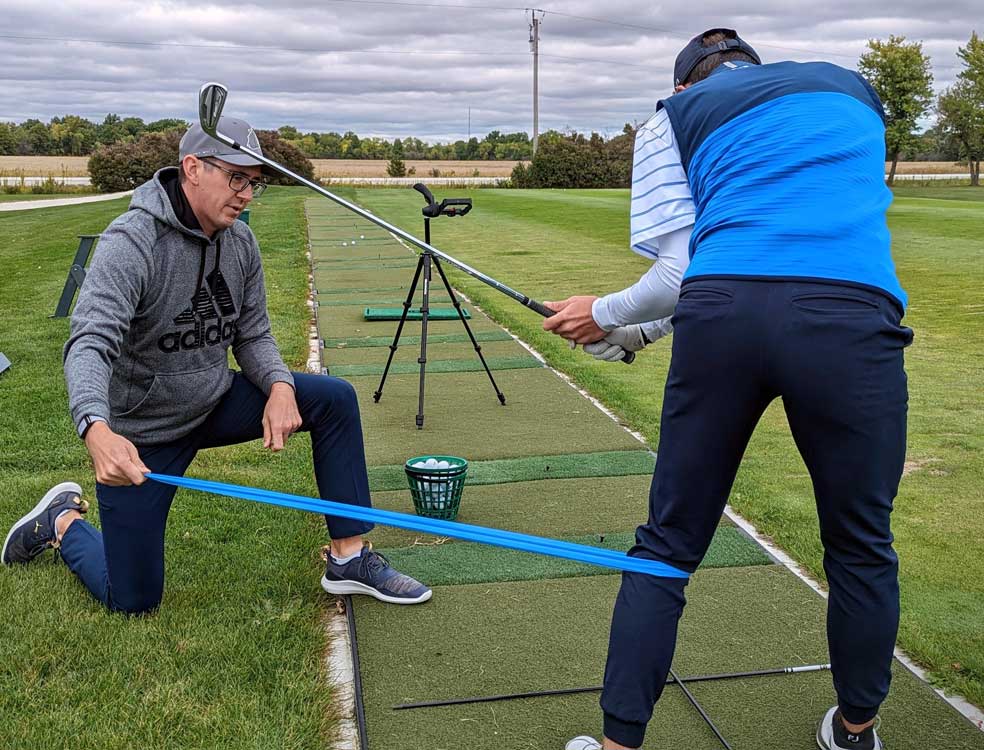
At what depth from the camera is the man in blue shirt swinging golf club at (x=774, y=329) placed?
231 cm

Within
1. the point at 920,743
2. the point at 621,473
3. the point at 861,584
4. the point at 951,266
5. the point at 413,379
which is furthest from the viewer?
the point at 951,266

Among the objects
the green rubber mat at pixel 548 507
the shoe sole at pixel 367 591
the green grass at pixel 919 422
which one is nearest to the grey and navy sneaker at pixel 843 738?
the green grass at pixel 919 422

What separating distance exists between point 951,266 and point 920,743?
539 inches

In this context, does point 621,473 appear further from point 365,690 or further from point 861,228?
point 861,228

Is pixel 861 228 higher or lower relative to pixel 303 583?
higher

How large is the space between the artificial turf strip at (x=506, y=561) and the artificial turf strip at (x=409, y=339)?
4815mm

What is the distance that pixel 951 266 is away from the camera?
15.2 m

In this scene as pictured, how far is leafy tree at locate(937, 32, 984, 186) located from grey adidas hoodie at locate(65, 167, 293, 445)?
2369 inches

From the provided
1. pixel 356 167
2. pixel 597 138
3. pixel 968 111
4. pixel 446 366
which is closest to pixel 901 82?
pixel 968 111

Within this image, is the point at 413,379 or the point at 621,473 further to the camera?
the point at 413,379

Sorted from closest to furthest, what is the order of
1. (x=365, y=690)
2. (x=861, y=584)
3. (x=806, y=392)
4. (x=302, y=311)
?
1. (x=806, y=392)
2. (x=861, y=584)
3. (x=365, y=690)
4. (x=302, y=311)

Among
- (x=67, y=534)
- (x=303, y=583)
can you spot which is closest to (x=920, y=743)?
(x=303, y=583)

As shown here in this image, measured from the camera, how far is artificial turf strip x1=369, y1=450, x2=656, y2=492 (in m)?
5.39

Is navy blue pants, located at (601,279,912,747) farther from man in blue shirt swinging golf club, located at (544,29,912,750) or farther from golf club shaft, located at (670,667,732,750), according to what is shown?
golf club shaft, located at (670,667,732,750)
